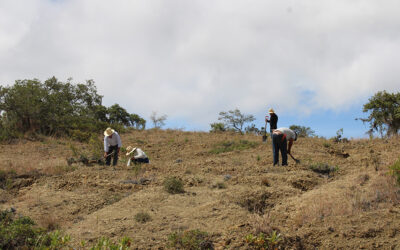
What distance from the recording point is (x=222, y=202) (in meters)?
7.45

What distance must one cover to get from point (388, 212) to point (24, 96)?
753 inches

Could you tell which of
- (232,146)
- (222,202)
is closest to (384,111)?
(232,146)

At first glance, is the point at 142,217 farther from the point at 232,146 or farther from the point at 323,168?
the point at 232,146

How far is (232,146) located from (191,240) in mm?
11375

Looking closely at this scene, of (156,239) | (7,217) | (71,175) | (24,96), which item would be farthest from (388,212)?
(24,96)

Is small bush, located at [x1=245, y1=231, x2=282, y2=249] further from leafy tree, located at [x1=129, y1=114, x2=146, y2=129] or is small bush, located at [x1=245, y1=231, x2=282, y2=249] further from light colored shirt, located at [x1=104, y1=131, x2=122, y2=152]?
leafy tree, located at [x1=129, y1=114, x2=146, y2=129]

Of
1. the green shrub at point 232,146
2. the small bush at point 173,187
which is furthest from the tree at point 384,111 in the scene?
the small bush at point 173,187

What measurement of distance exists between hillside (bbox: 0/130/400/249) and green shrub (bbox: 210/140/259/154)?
3581 mm

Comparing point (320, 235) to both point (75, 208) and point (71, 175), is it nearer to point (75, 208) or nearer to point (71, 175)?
point (75, 208)

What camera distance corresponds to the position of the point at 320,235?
19.4ft

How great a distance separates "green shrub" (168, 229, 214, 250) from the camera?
5.68 meters

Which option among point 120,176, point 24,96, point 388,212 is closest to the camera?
point 388,212

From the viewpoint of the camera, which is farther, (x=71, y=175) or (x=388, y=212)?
(x=71, y=175)

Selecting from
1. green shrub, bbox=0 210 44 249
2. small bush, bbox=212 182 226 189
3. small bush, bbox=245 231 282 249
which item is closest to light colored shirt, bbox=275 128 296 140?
small bush, bbox=212 182 226 189
